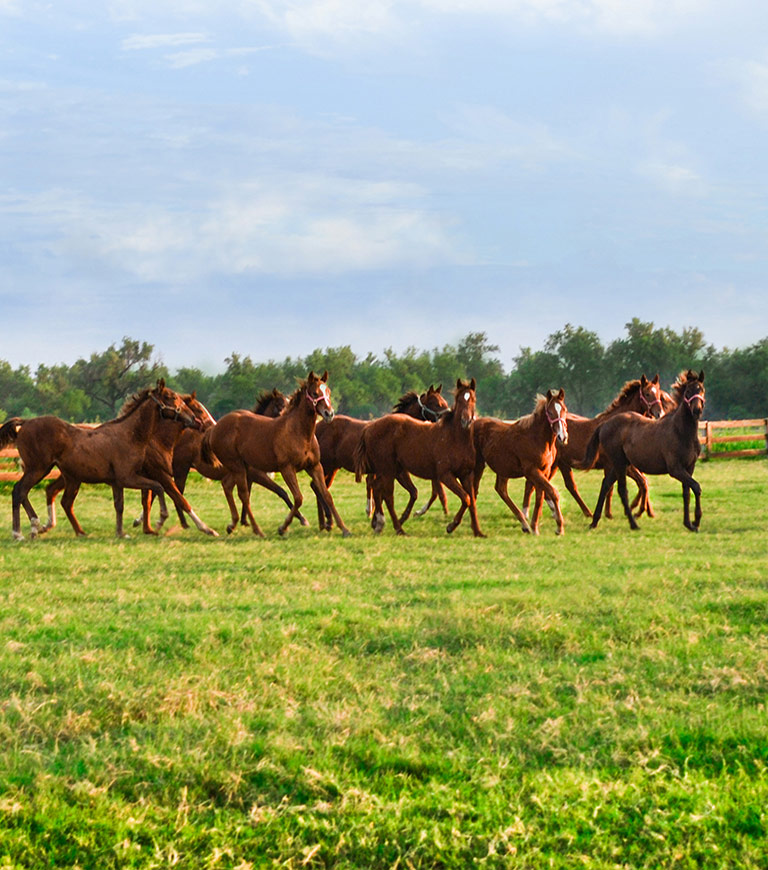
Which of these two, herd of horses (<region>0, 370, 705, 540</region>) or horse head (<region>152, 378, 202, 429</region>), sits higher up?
horse head (<region>152, 378, 202, 429</region>)

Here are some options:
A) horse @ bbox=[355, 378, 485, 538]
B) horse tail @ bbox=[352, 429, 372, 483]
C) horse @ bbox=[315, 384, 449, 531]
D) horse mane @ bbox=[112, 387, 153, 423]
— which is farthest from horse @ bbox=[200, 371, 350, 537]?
horse @ bbox=[315, 384, 449, 531]

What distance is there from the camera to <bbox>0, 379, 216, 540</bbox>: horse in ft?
50.1

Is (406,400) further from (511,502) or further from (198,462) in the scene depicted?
(198,462)

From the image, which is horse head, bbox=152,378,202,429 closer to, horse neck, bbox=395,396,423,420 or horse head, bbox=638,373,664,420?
horse neck, bbox=395,396,423,420

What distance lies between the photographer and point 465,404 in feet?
47.9

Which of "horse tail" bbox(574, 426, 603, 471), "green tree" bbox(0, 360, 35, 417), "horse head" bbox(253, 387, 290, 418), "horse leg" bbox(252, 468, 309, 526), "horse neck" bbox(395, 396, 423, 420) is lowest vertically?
"horse leg" bbox(252, 468, 309, 526)

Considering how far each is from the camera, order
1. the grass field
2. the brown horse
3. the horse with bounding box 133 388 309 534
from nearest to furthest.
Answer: the grass field → the brown horse → the horse with bounding box 133 388 309 534

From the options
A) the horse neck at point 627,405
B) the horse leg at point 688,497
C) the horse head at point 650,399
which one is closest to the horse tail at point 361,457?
the horse neck at point 627,405

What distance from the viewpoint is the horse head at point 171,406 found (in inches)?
609

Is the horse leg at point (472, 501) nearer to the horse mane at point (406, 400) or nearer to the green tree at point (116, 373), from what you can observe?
the horse mane at point (406, 400)

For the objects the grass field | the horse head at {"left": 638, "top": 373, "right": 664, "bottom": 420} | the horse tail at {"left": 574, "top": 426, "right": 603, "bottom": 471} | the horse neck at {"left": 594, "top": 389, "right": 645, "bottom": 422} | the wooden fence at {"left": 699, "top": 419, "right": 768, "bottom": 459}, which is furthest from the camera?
the wooden fence at {"left": 699, "top": 419, "right": 768, "bottom": 459}

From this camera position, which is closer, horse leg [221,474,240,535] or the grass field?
the grass field

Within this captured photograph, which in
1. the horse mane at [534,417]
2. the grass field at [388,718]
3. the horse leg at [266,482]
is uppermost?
the horse mane at [534,417]

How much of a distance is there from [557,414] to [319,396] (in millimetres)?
3641
